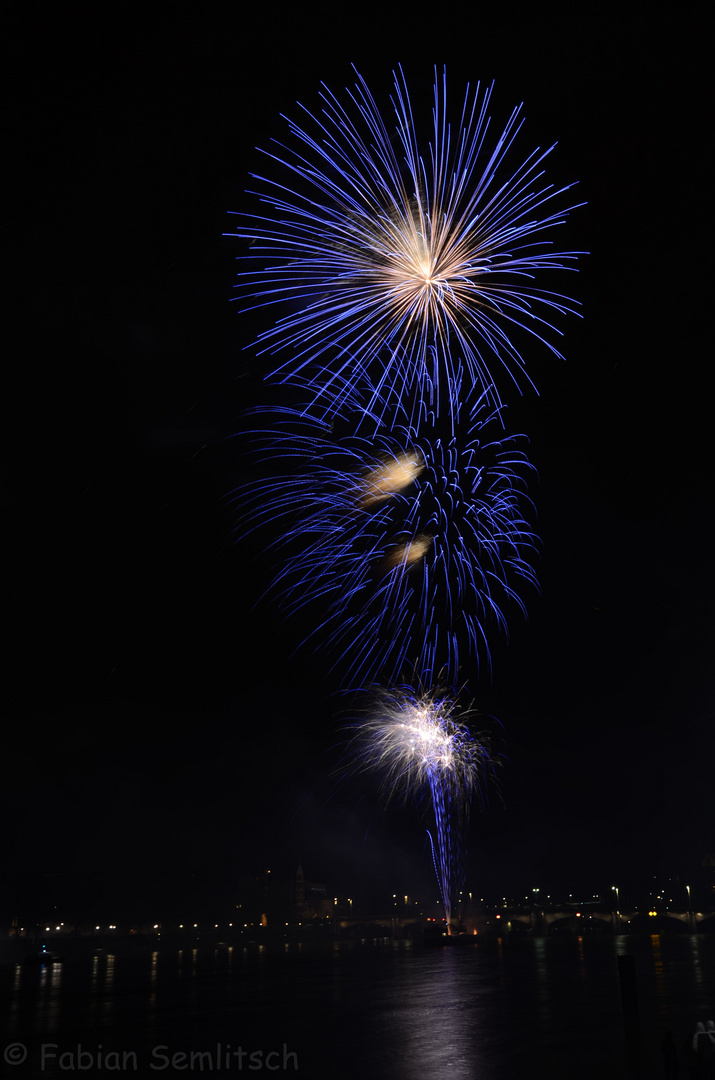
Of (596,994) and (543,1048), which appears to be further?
(596,994)

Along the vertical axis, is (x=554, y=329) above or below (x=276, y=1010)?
above

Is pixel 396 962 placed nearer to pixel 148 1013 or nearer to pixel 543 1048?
pixel 148 1013

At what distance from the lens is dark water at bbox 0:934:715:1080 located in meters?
42.9

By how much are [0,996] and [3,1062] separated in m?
57.4

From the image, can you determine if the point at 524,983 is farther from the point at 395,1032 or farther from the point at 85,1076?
the point at 85,1076

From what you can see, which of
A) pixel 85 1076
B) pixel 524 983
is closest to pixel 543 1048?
pixel 85 1076

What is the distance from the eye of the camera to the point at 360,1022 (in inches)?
2405

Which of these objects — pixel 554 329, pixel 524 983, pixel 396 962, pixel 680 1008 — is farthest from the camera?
pixel 396 962

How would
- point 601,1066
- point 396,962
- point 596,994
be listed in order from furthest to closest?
point 396,962 < point 596,994 < point 601,1066

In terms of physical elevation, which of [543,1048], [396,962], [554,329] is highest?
[554,329]

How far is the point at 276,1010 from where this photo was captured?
70.5 m

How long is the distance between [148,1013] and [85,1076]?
3315 centimetres

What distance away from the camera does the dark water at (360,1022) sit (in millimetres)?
42938

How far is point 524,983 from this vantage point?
90750 millimetres
